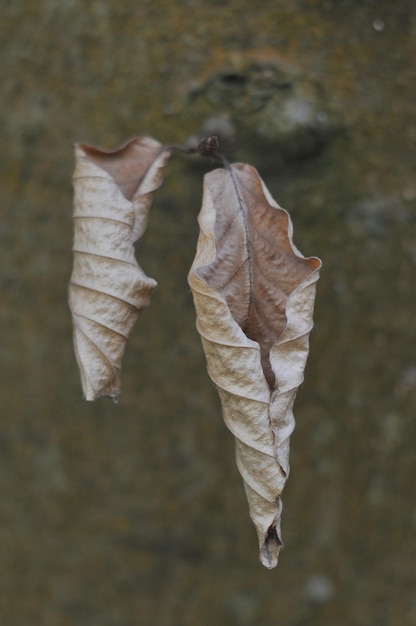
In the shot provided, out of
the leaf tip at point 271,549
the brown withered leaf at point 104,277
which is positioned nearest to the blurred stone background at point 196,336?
the brown withered leaf at point 104,277

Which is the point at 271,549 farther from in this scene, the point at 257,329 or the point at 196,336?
the point at 196,336

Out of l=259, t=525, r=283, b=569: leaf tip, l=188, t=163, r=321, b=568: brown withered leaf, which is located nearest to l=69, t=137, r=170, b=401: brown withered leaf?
l=188, t=163, r=321, b=568: brown withered leaf

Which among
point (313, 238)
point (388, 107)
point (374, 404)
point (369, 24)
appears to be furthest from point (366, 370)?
point (369, 24)

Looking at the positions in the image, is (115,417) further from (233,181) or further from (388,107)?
(388,107)

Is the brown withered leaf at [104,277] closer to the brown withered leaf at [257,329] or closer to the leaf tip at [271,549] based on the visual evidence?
the brown withered leaf at [257,329]

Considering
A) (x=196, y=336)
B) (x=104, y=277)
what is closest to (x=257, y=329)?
(x=104, y=277)
